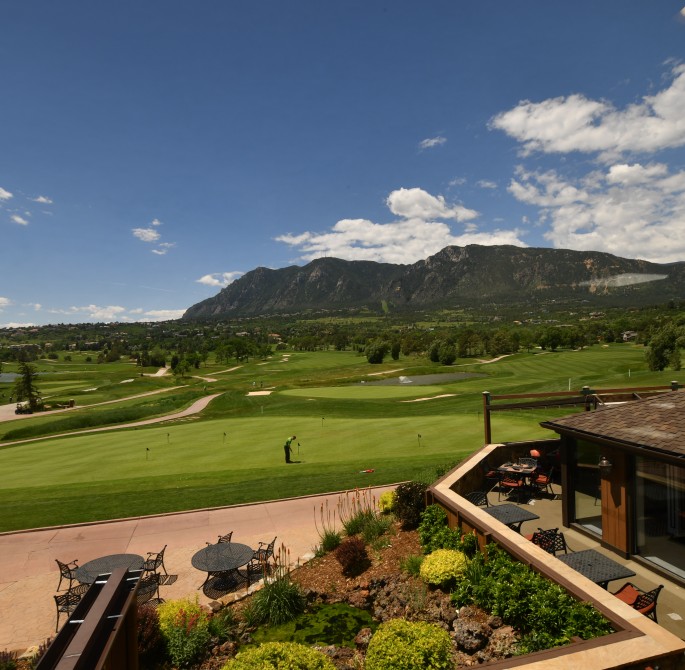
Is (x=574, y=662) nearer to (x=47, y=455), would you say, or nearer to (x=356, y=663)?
(x=356, y=663)

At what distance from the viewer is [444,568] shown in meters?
8.43

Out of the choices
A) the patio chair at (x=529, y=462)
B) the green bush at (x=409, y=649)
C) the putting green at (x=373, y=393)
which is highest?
the green bush at (x=409, y=649)

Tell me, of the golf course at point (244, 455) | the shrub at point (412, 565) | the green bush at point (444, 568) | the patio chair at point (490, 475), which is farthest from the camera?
the golf course at point (244, 455)

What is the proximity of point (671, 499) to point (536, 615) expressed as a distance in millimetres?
4538

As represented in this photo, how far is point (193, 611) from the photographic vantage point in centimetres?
826

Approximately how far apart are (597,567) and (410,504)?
5.07m

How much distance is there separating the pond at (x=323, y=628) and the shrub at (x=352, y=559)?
50.7 inches

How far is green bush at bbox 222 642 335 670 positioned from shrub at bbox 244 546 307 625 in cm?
363

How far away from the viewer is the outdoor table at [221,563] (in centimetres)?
1018

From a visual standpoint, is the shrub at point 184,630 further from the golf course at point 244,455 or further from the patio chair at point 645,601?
the golf course at point 244,455

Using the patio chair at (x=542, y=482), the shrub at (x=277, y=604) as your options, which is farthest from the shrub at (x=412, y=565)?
the patio chair at (x=542, y=482)

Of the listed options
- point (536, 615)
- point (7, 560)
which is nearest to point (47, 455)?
point (7, 560)

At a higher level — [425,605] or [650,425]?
[650,425]

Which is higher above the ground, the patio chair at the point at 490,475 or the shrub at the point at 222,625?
the patio chair at the point at 490,475
